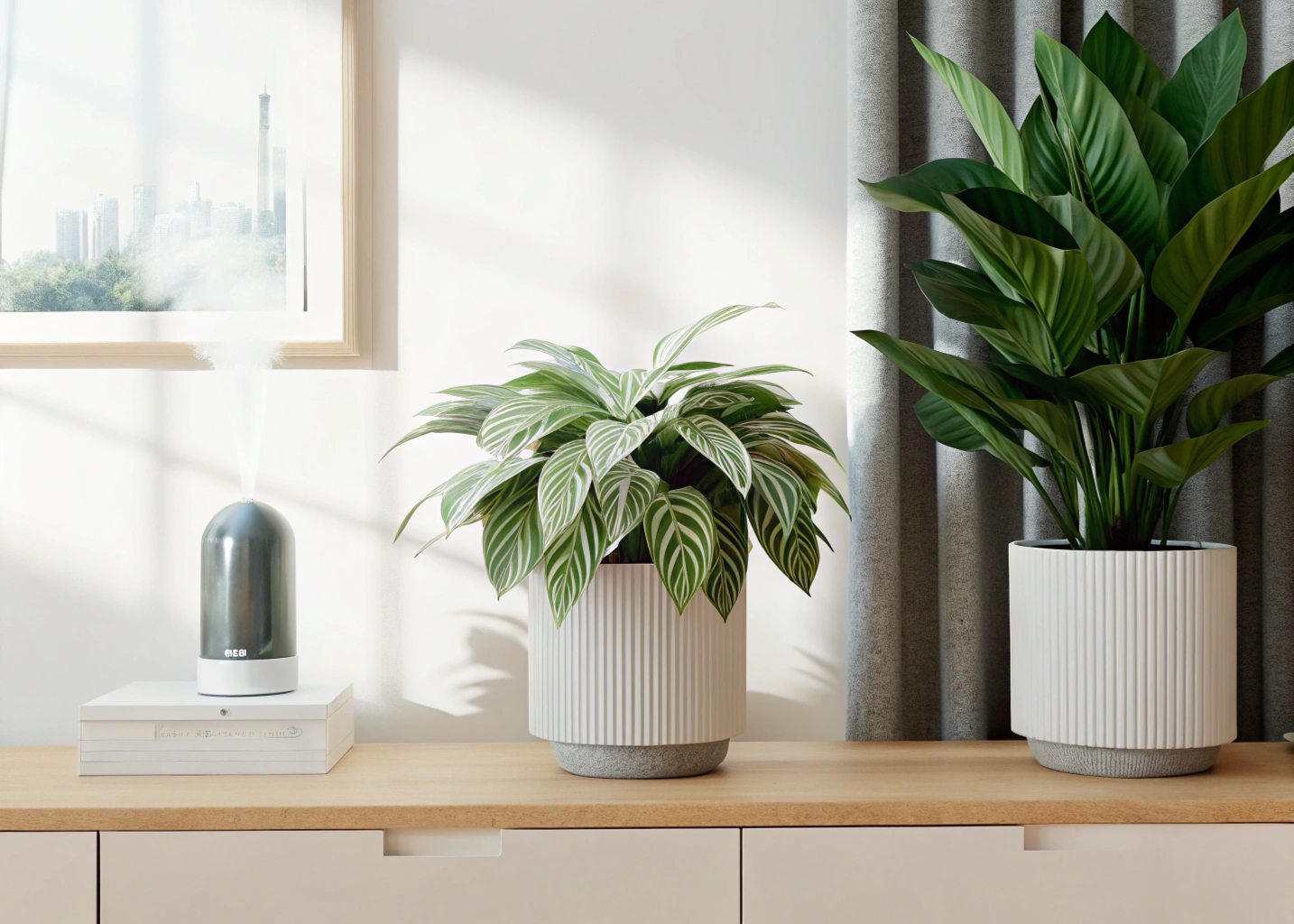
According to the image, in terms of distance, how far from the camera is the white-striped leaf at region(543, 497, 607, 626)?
3.42 ft

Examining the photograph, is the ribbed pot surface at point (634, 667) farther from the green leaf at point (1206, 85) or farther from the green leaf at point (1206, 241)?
the green leaf at point (1206, 85)

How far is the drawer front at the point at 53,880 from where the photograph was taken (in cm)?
101

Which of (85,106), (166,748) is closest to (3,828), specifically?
(166,748)

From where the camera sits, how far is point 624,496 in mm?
1039

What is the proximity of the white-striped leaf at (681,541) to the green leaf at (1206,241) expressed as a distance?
1.75 ft

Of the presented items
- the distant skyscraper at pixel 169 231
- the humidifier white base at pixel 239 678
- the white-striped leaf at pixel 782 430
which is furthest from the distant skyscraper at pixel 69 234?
the white-striped leaf at pixel 782 430

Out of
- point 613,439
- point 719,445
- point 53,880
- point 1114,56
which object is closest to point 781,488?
point 719,445

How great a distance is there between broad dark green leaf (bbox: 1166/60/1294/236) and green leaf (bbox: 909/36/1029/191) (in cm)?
16

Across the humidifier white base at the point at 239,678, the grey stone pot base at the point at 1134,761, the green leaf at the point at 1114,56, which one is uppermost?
the green leaf at the point at 1114,56

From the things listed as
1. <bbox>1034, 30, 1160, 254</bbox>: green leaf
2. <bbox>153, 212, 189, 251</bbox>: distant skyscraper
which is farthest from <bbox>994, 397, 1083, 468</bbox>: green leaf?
<bbox>153, 212, 189, 251</bbox>: distant skyscraper

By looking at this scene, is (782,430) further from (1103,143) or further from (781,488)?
(1103,143)

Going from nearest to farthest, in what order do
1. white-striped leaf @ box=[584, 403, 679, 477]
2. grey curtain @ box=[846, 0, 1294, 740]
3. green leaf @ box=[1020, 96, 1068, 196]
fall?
white-striped leaf @ box=[584, 403, 679, 477] → green leaf @ box=[1020, 96, 1068, 196] → grey curtain @ box=[846, 0, 1294, 740]

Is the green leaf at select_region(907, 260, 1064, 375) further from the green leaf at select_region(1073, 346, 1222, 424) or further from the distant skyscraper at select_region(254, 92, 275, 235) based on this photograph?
the distant skyscraper at select_region(254, 92, 275, 235)

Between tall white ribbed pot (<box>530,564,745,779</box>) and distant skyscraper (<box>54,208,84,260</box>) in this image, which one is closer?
tall white ribbed pot (<box>530,564,745,779</box>)
